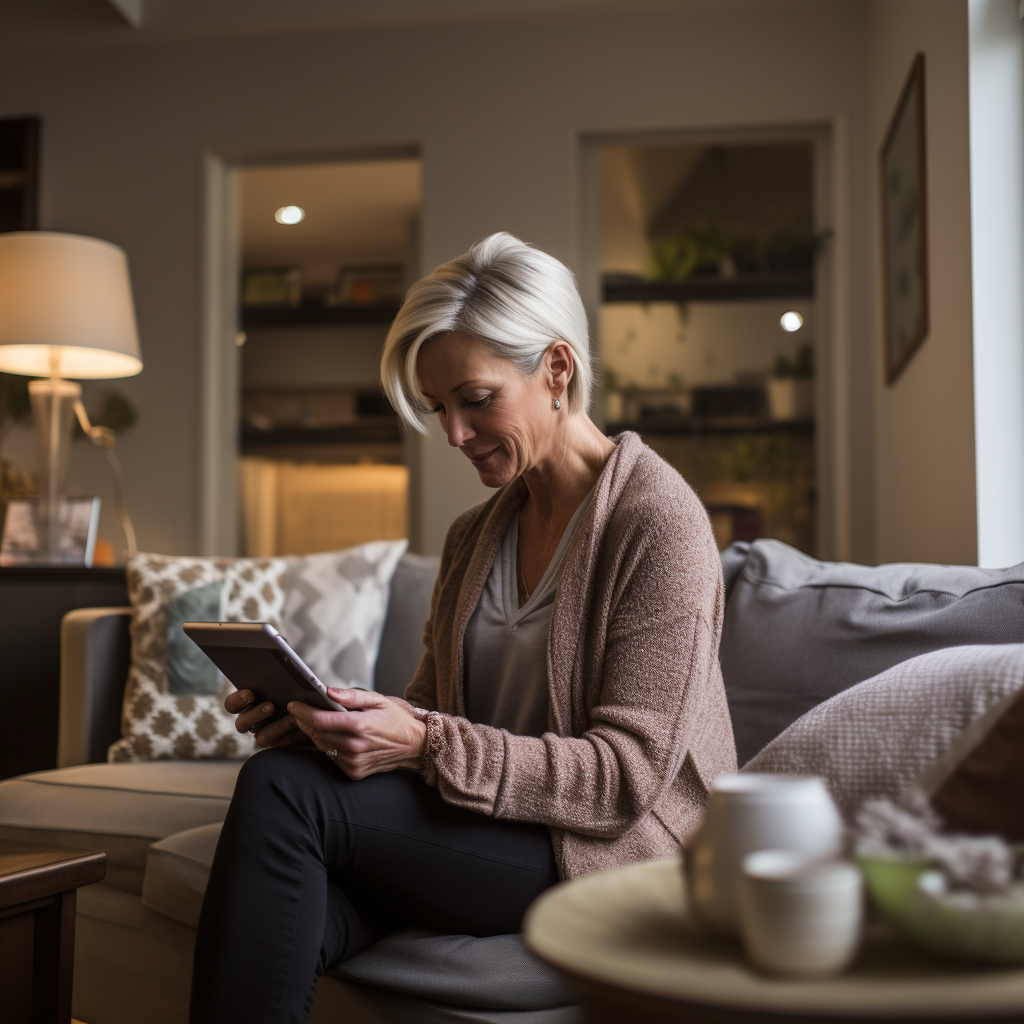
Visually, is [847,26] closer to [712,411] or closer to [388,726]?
[712,411]

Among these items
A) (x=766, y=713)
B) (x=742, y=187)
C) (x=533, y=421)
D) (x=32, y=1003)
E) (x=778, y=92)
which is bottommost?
(x=32, y=1003)

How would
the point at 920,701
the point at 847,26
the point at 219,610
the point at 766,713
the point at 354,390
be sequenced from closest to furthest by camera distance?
the point at 920,701 < the point at 766,713 < the point at 219,610 < the point at 847,26 < the point at 354,390

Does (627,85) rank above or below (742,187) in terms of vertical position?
above

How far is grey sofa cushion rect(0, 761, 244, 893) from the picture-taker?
173 cm

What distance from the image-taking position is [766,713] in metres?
1.52

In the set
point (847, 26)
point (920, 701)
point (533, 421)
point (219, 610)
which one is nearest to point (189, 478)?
point (219, 610)

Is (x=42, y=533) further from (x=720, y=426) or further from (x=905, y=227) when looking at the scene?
(x=905, y=227)

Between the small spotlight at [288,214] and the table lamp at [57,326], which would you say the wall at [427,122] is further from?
the table lamp at [57,326]

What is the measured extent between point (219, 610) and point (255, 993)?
3.92ft

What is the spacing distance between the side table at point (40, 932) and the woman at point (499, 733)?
26 centimetres

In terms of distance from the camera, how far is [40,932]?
1227mm

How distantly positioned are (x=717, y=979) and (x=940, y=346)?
174cm

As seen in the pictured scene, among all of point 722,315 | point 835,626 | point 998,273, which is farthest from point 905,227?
point 835,626

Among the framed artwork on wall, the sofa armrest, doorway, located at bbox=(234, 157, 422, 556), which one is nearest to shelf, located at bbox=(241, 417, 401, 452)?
doorway, located at bbox=(234, 157, 422, 556)
